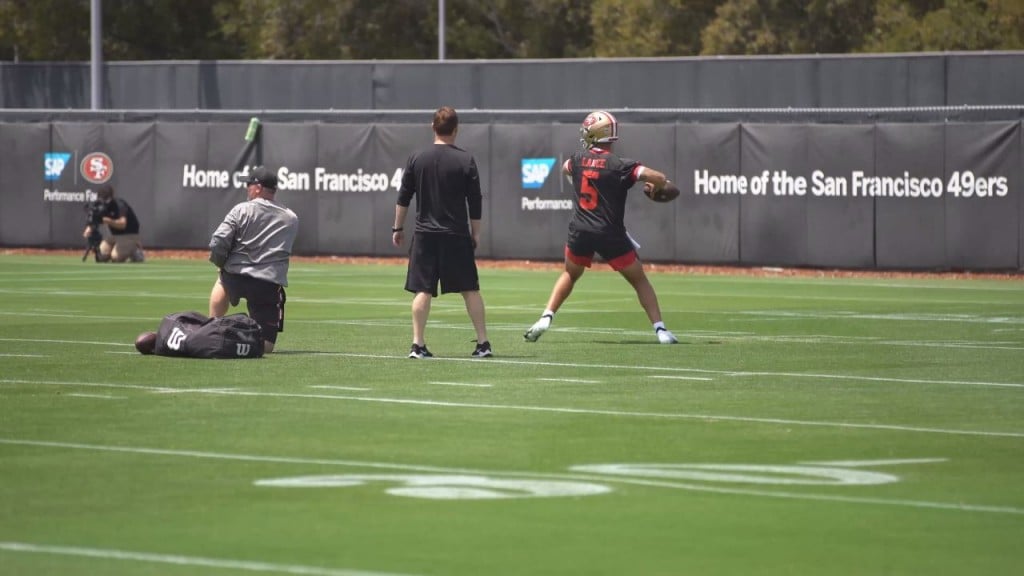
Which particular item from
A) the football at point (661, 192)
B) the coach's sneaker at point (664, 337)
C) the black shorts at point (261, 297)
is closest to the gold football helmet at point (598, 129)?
the football at point (661, 192)

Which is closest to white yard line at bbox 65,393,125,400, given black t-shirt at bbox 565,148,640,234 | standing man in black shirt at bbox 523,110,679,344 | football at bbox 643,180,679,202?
standing man in black shirt at bbox 523,110,679,344

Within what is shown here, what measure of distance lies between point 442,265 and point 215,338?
196cm

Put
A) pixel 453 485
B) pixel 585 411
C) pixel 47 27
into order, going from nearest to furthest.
A: 1. pixel 453 485
2. pixel 585 411
3. pixel 47 27

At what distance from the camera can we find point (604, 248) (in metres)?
19.3

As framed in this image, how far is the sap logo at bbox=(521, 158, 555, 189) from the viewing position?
3828 centimetres

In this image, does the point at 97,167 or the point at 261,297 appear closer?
the point at 261,297

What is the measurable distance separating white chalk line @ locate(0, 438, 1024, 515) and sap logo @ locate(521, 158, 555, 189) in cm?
2663

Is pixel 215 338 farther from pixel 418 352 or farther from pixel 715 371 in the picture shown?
pixel 715 371

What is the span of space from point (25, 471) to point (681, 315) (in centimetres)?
1411

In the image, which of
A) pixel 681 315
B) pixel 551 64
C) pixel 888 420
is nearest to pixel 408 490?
pixel 888 420

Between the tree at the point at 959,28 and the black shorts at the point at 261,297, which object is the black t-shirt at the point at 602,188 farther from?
the tree at the point at 959,28

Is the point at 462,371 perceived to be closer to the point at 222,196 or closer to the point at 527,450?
the point at 527,450

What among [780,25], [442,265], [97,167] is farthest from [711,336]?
[780,25]

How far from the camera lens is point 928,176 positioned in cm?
3450
